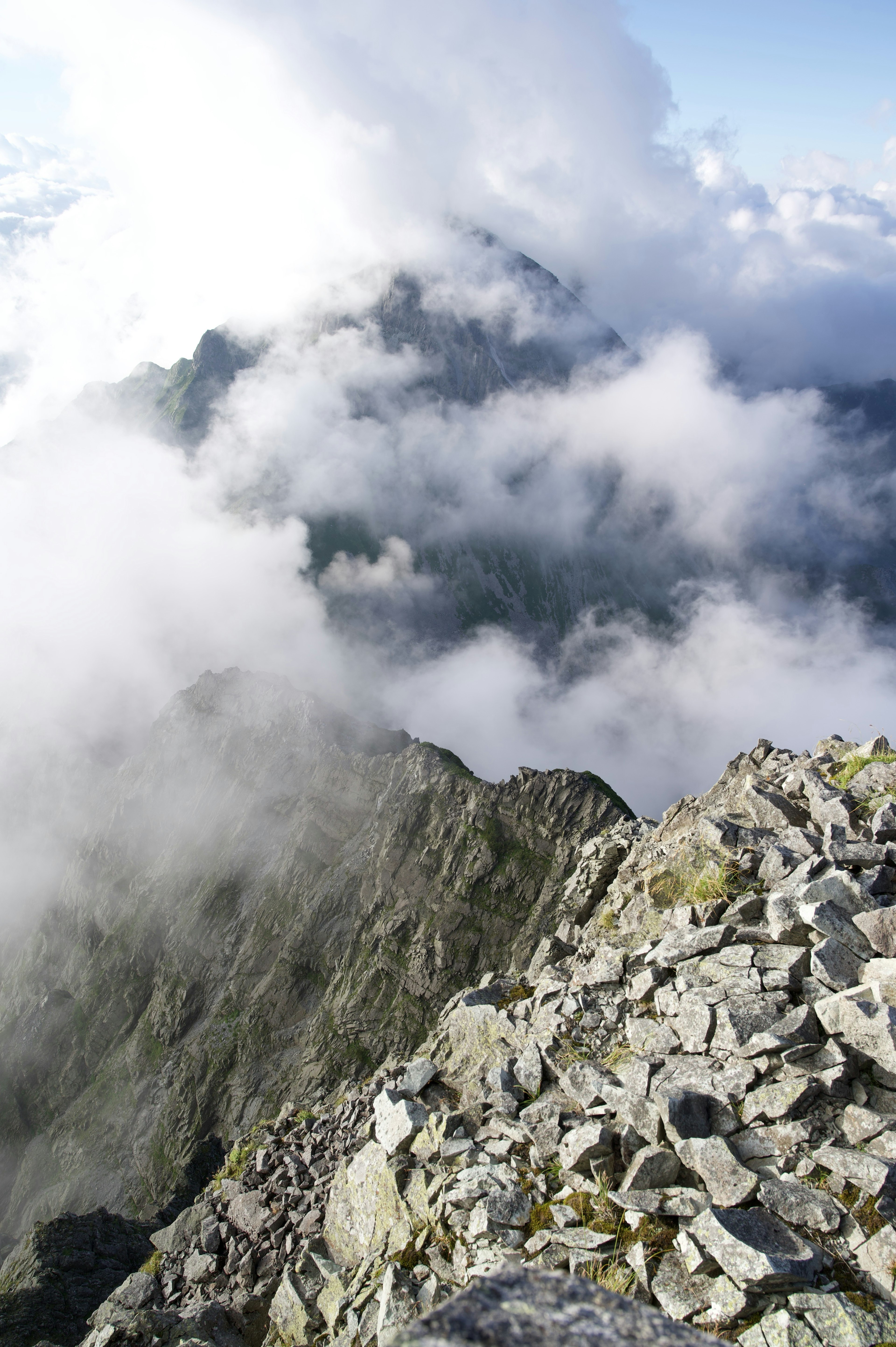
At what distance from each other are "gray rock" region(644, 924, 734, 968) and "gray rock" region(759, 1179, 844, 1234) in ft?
19.1

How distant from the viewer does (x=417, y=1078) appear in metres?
19.7

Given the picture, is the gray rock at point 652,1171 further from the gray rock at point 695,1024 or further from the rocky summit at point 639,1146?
the gray rock at point 695,1024

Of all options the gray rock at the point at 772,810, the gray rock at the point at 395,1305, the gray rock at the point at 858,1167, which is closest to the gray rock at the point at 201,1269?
the gray rock at the point at 395,1305

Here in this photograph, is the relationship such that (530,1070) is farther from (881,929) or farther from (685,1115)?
(881,929)

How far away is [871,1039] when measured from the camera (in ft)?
41.9

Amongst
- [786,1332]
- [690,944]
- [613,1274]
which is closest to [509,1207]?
[613,1274]

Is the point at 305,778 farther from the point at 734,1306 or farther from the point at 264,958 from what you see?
the point at 734,1306

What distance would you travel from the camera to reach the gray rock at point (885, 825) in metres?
17.7

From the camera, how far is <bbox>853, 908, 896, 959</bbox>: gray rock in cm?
1467

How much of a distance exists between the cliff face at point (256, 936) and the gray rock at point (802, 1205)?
10586cm

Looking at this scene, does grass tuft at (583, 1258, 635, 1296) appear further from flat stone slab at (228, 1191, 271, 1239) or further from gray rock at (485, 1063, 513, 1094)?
flat stone slab at (228, 1191, 271, 1239)

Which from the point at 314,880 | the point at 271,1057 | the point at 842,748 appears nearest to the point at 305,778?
the point at 314,880

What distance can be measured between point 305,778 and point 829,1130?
16382 cm

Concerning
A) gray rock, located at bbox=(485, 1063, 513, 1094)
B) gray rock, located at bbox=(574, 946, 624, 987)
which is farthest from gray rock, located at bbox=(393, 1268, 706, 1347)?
gray rock, located at bbox=(574, 946, 624, 987)
